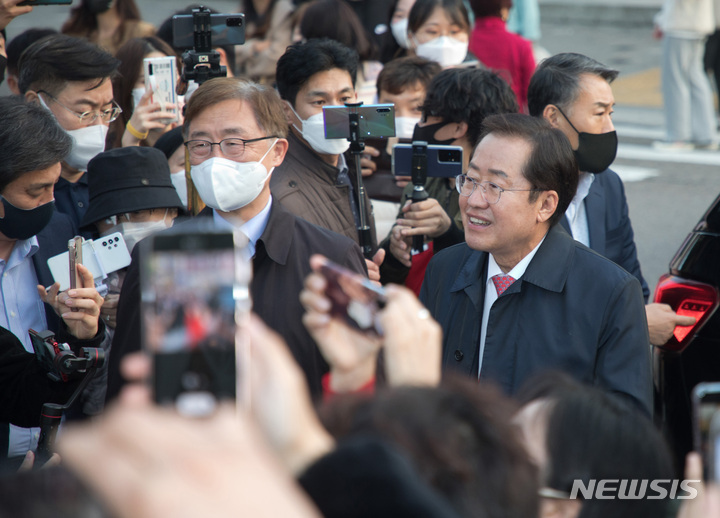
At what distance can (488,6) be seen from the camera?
7.15m

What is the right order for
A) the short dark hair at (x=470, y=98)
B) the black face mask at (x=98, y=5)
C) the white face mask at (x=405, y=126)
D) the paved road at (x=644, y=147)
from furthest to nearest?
the paved road at (x=644, y=147), the black face mask at (x=98, y=5), the white face mask at (x=405, y=126), the short dark hair at (x=470, y=98)

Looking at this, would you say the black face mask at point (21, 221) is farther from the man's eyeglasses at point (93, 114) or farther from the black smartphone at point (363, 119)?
the black smartphone at point (363, 119)

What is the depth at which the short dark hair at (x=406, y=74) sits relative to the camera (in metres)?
5.19

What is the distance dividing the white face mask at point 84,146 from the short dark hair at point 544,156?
2.04m

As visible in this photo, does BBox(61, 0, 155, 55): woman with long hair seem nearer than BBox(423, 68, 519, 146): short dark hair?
No

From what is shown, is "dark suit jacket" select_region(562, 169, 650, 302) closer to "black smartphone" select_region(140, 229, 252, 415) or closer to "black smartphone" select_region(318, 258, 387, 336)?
"black smartphone" select_region(318, 258, 387, 336)

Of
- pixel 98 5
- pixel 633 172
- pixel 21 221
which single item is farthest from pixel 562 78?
pixel 633 172

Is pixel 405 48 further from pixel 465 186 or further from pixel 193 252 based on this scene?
pixel 193 252

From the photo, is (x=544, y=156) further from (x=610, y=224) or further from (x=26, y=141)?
(x=26, y=141)

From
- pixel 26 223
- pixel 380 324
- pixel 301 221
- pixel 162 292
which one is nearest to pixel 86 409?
pixel 26 223

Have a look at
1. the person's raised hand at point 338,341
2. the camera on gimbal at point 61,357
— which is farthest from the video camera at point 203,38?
the person's raised hand at point 338,341

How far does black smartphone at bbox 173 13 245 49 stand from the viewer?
450 cm

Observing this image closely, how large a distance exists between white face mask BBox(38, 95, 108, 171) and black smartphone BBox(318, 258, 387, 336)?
289cm

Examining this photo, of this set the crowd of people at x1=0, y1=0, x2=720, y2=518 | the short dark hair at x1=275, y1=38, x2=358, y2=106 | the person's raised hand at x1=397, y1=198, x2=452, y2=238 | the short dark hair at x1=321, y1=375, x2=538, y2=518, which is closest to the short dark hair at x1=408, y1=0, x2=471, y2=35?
the crowd of people at x1=0, y1=0, x2=720, y2=518
